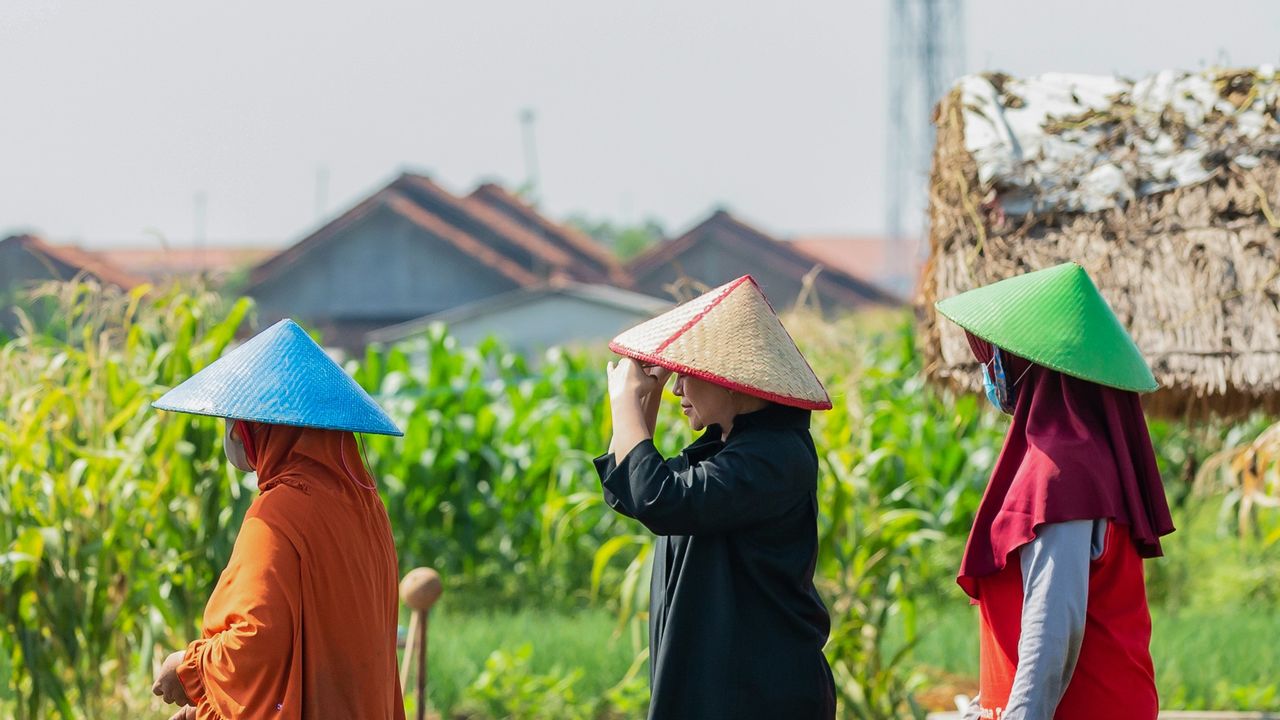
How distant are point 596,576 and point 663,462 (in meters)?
2.27

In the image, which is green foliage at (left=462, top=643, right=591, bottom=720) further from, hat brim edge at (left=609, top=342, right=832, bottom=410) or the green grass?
hat brim edge at (left=609, top=342, right=832, bottom=410)

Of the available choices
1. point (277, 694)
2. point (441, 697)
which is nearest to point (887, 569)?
point (441, 697)

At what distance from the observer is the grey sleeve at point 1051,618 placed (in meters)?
2.29

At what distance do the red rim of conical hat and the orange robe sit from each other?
0.59 metres

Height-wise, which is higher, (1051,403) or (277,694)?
(1051,403)

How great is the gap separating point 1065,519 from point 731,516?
565 millimetres

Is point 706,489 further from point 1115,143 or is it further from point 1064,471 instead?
point 1115,143

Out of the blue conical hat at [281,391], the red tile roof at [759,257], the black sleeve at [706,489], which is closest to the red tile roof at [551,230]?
the red tile roof at [759,257]

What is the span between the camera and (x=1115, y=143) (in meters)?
3.93

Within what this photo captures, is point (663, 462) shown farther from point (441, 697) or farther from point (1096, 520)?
point (441, 697)

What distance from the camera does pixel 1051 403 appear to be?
2.48 m

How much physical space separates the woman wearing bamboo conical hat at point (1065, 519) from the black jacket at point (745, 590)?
0.32 m

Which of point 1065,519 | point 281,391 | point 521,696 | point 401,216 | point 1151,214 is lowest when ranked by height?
point 521,696

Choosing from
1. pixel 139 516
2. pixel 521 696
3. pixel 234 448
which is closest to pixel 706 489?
pixel 234 448
